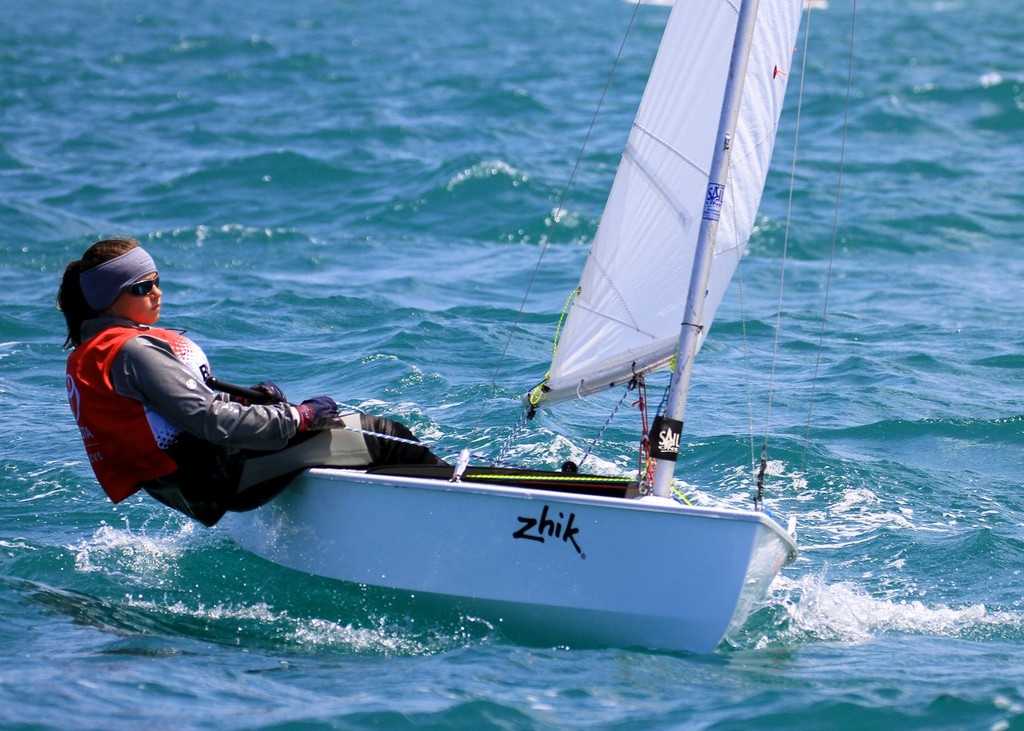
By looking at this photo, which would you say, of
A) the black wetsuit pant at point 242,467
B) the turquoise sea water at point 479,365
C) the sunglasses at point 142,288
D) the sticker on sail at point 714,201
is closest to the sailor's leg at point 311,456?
the black wetsuit pant at point 242,467

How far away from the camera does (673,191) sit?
15.7 feet

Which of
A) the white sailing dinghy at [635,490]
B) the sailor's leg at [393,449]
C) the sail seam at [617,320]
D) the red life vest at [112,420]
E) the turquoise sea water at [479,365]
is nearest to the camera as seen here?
the turquoise sea water at [479,365]

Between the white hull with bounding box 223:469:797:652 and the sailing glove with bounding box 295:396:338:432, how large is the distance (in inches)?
6.3

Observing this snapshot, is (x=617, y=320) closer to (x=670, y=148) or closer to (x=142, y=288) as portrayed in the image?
(x=670, y=148)

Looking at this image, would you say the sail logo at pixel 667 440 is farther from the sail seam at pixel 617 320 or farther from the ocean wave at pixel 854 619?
the ocean wave at pixel 854 619

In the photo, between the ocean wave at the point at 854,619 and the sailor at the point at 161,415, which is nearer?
the sailor at the point at 161,415

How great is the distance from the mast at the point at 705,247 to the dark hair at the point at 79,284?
189 cm

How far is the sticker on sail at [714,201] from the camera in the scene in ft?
14.6

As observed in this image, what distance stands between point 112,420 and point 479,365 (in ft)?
12.5

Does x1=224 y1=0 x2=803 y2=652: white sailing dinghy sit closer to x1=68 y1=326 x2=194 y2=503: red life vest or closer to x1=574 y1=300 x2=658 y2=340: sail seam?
x1=574 y1=300 x2=658 y2=340: sail seam

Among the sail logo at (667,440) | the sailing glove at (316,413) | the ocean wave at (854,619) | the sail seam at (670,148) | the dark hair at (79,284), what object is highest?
the sail seam at (670,148)

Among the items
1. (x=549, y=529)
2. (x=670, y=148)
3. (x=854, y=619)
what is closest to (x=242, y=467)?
(x=549, y=529)

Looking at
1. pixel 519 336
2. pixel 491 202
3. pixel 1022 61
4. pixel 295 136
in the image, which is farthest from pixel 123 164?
pixel 1022 61

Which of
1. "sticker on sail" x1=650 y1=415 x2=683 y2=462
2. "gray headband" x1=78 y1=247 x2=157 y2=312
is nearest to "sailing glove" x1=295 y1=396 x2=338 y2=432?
"gray headband" x1=78 y1=247 x2=157 y2=312
